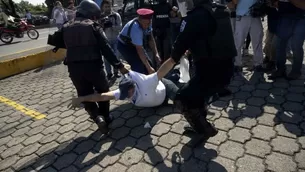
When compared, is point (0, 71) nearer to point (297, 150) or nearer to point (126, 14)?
point (126, 14)

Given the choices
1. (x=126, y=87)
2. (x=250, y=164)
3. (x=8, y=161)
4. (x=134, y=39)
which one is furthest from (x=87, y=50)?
(x=250, y=164)

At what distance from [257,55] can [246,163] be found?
8.54ft

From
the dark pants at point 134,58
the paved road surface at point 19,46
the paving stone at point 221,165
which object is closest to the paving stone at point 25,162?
the dark pants at point 134,58

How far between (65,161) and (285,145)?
240 cm

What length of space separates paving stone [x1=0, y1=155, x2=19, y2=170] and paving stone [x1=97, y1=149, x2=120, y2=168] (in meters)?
1.08

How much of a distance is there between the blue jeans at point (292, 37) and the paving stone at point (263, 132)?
1.59m

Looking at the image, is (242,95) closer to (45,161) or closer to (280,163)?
(280,163)

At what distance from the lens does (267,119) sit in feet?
9.71

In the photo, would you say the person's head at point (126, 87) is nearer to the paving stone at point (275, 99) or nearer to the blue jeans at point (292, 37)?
the paving stone at point (275, 99)

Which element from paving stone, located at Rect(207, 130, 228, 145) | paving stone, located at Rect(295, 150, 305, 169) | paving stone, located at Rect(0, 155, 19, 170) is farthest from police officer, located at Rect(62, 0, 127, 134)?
paving stone, located at Rect(295, 150, 305, 169)

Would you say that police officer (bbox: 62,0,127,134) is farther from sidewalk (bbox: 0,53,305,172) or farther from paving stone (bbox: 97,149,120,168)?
sidewalk (bbox: 0,53,305,172)

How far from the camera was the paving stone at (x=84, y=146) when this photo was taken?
2.83 m

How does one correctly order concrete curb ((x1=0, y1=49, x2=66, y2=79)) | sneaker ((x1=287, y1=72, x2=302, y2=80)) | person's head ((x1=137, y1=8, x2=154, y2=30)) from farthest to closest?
concrete curb ((x1=0, y1=49, x2=66, y2=79)), sneaker ((x1=287, y1=72, x2=302, y2=80)), person's head ((x1=137, y1=8, x2=154, y2=30))

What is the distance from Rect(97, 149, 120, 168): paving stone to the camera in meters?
2.54
